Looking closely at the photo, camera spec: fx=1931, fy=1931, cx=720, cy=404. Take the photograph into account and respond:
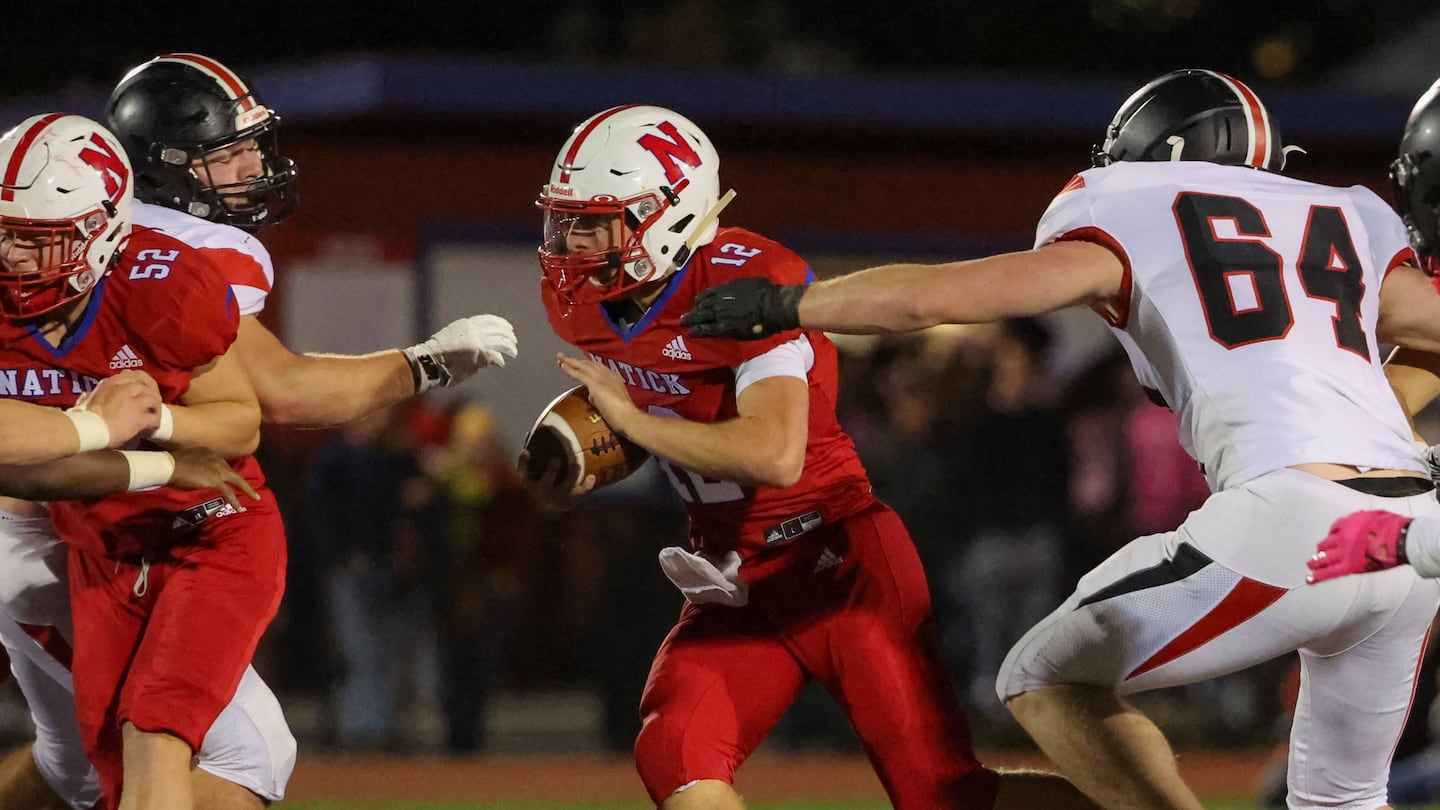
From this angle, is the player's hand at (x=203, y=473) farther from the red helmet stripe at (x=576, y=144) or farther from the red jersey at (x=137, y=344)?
the red helmet stripe at (x=576, y=144)

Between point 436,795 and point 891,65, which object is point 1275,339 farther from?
point 891,65

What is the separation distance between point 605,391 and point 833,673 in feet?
2.70

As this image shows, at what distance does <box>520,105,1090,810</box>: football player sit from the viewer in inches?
163

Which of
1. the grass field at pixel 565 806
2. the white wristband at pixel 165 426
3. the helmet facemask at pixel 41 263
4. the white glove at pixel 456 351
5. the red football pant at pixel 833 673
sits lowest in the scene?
the grass field at pixel 565 806

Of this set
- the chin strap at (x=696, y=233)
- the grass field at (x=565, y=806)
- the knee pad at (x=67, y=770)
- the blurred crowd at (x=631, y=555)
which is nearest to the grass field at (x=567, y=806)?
the grass field at (x=565, y=806)

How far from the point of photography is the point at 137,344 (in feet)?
13.7

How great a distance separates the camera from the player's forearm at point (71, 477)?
402 cm

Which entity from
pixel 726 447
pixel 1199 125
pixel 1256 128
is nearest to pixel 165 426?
pixel 726 447

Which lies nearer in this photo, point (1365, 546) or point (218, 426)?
point (1365, 546)

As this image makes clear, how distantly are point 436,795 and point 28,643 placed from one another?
133 inches

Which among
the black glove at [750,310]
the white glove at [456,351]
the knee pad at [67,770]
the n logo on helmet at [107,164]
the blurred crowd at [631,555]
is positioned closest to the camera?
the black glove at [750,310]

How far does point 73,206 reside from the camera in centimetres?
414

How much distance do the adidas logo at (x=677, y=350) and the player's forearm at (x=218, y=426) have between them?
94 cm

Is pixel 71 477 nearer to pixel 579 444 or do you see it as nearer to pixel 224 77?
pixel 579 444
